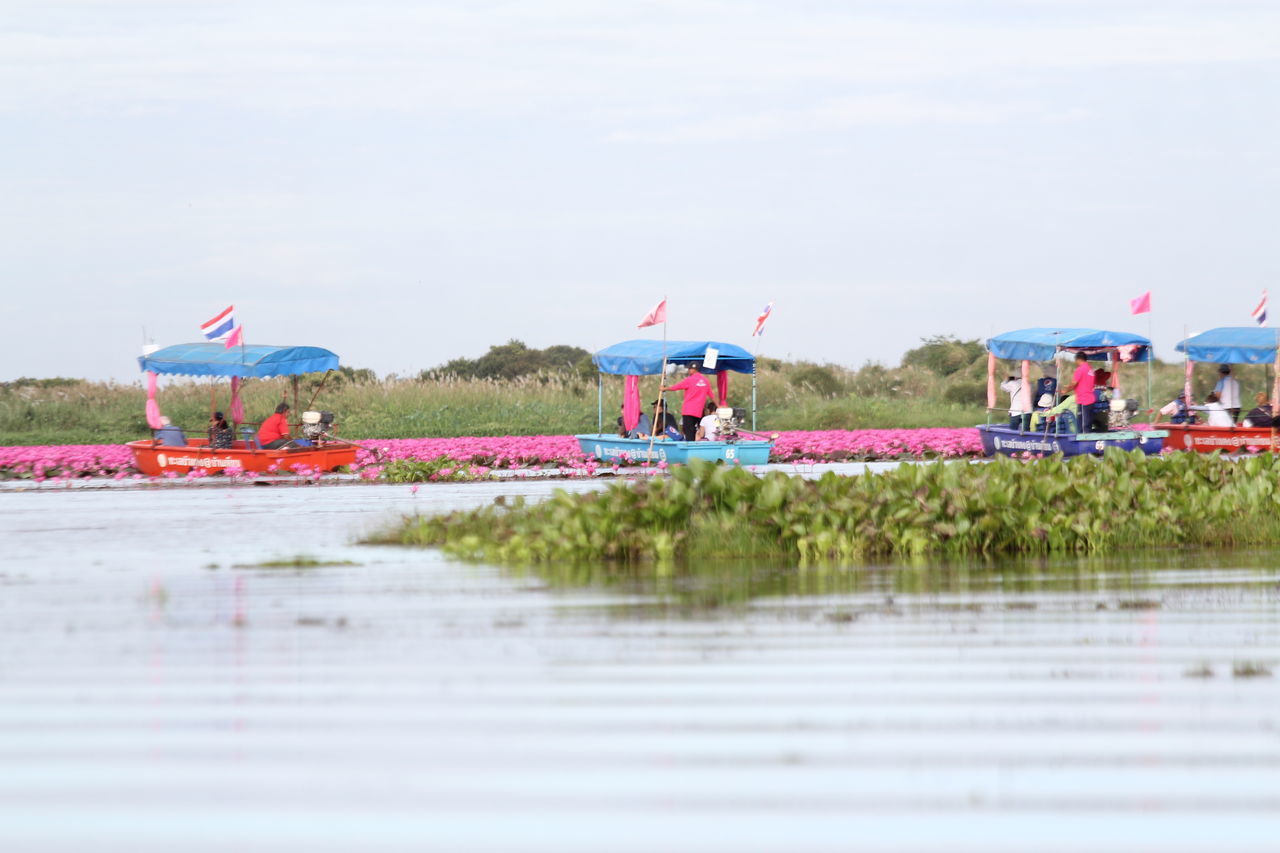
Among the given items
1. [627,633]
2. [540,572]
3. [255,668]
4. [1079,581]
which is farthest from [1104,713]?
[540,572]

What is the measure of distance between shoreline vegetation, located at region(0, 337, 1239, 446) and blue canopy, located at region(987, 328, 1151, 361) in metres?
9.23

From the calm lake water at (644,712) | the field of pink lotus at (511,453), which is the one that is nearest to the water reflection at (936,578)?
the calm lake water at (644,712)

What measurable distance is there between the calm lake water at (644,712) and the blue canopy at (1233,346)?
718 inches

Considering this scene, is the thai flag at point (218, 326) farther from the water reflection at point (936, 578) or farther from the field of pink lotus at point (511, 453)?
the water reflection at point (936, 578)

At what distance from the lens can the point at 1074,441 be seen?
82.3 ft

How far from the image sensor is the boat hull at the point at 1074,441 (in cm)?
2503

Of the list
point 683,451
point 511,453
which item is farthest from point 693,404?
point 511,453

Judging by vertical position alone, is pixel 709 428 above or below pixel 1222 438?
above

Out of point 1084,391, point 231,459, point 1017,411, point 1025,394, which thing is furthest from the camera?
point 1017,411

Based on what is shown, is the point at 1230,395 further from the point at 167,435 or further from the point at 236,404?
the point at 167,435

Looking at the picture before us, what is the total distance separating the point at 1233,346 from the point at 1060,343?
4035 millimetres

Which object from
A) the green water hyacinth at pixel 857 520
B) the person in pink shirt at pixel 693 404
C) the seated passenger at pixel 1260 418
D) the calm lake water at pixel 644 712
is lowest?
the calm lake water at pixel 644 712

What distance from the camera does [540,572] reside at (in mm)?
11375

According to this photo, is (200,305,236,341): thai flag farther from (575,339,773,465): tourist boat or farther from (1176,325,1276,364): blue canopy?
(1176,325,1276,364): blue canopy
